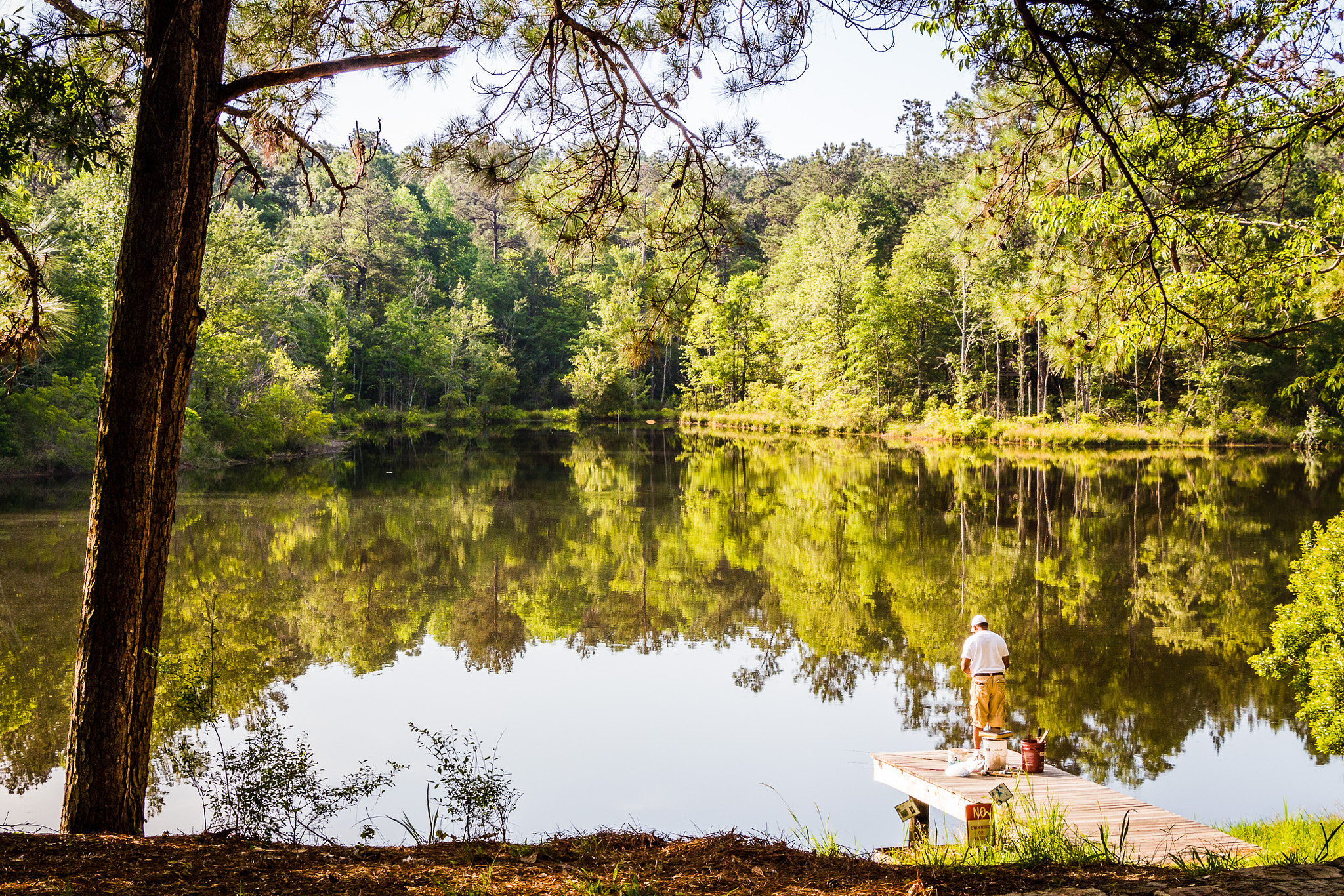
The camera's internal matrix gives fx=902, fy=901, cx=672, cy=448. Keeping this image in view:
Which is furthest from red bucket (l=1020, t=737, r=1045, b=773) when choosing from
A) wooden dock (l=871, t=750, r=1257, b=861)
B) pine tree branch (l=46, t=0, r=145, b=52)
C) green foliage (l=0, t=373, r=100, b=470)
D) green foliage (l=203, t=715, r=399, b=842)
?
green foliage (l=0, t=373, r=100, b=470)

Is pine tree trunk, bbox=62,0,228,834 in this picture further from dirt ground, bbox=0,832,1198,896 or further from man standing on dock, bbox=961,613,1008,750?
man standing on dock, bbox=961,613,1008,750

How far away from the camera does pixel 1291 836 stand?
5.39m

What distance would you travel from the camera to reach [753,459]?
31922 mm

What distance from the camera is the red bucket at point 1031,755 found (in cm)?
679

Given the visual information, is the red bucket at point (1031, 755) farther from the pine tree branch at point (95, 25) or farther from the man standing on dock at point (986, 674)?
the pine tree branch at point (95, 25)

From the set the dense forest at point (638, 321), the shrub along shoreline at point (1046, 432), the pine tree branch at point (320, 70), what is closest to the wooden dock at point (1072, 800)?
the dense forest at point (638, 321)

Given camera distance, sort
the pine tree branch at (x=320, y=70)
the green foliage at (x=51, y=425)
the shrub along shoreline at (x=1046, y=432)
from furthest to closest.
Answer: the shrub along shoreline at (x=1046, y=432), the green foliage at (x=51, y=425), the pine tree branch at (x=320, y=70)

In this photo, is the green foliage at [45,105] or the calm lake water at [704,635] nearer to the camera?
the green foliage at [45,105]

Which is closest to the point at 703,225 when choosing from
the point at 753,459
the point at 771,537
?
the point at 771,537

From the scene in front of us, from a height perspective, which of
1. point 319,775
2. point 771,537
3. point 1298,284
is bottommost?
point 319,775

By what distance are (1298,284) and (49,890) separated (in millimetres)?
8405

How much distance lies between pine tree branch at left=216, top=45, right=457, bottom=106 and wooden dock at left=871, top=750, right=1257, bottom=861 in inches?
219

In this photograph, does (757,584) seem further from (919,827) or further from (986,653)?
(919,827)

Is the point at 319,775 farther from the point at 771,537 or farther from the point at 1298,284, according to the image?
the point at 771,537
